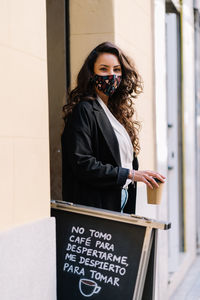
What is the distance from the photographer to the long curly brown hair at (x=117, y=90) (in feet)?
10.9

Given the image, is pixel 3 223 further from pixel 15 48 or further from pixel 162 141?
pixel 162 141

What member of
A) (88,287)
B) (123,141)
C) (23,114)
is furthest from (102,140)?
(88,287)

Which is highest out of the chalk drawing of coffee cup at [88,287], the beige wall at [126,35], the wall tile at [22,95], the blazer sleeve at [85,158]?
the beige wall at [126,35]

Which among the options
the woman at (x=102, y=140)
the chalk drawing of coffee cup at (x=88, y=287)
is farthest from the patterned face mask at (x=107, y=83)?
the chalk drawing of coffee cup at (x=88, y=287)

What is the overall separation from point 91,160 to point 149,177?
34cm

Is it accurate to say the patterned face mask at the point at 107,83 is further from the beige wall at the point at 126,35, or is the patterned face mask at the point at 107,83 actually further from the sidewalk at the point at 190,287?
the sidewalk at the point at 190,287

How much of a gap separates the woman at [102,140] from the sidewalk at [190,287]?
8.75 feet

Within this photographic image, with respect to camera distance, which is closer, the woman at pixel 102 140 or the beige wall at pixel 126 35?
the woman at pixel 102 140

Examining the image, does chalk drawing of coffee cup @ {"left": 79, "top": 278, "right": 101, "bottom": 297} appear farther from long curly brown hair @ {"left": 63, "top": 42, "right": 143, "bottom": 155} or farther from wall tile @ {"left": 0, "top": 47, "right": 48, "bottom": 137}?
long curly brown hair @ {"left": 63, "top": 42, "right": 143, "bottom": 155}

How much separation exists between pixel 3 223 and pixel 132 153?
1.14 meters

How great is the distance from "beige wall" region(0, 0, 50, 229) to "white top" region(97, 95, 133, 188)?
1.75 feet

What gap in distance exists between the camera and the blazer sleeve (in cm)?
304

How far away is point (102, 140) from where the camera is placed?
3.19 meters

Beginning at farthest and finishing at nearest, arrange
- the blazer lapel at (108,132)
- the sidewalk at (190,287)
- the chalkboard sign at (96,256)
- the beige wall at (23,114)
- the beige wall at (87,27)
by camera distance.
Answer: the sidewalk at (190,287) → the beige wall at (87,27) → the blazer lapel at (108,132) → the chalkboard sign at (96,256) → the beige wall at (23,114)
